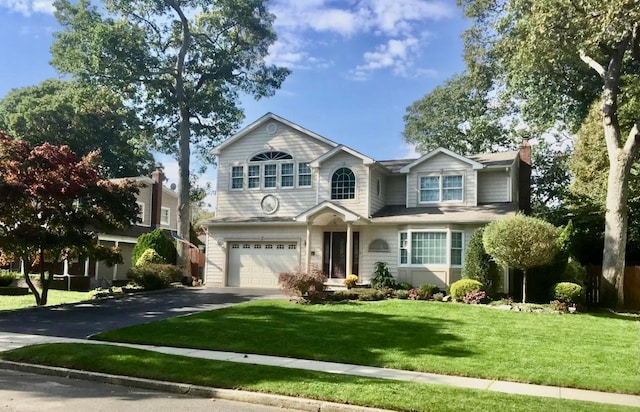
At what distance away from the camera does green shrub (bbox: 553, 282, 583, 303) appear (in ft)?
59.8

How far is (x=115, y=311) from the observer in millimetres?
17766

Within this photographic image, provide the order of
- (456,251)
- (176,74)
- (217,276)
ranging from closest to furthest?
1. (456,251)
2. (217,276)
3. (176,74)

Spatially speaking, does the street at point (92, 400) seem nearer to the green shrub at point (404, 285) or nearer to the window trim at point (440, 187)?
the green shrub at point (404, 285)

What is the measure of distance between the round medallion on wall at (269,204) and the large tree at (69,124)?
55.2ft

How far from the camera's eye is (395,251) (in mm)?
23344

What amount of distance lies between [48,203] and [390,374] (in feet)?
46.0

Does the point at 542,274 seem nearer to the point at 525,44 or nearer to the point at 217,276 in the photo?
the point at 525,44

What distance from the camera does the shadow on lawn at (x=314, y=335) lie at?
11.6m

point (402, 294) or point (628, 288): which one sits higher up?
point (628, 288)

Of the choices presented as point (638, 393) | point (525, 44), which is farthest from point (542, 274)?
point (638, 393)

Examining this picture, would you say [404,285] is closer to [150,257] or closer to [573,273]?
[573,273]

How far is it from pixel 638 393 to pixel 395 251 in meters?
14.6

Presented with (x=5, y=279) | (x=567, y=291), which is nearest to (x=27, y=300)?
(x=5, y=279)

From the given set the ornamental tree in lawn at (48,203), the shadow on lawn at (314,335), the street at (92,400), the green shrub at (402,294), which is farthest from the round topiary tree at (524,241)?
the ornamental tree in lawn at (48,203)
